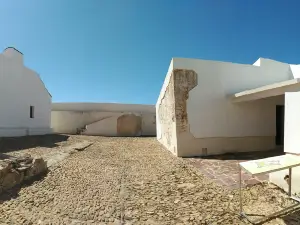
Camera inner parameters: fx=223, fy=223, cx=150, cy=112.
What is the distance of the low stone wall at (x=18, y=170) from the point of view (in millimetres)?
5059

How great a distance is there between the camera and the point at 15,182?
17.3 ft

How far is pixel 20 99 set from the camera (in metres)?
15.0

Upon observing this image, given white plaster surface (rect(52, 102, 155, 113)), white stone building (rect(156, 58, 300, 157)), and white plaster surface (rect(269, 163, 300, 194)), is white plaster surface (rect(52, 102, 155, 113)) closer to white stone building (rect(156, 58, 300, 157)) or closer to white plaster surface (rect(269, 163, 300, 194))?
white stone building (rect(156, 58, 300, 157))

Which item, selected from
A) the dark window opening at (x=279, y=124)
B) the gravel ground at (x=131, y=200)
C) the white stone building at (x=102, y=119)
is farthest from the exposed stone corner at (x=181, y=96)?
the white stone building at (x=102, y=119)

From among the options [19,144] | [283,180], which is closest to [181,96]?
[283,180]

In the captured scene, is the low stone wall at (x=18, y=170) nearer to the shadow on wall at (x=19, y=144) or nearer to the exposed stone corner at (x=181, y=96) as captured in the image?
the shadow on wall at (x=19, y=144)

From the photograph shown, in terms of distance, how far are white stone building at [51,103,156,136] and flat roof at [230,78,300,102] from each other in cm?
1378

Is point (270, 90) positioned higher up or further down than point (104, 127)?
higher up

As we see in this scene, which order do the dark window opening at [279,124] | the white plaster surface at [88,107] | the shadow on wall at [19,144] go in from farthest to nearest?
1. the white plaster surface at [88,107]
2. the dark window opening at [279,124]
3. the shadow on wall at [19,144]

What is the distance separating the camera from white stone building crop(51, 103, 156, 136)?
21219 millimetres

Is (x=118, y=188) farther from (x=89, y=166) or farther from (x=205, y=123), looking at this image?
(x=205, y=123)

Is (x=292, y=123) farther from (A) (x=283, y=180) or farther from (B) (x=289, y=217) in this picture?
(B) (x=289, y=217)

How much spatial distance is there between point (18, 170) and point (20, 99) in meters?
11.1

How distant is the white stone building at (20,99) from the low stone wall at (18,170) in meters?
8.68
